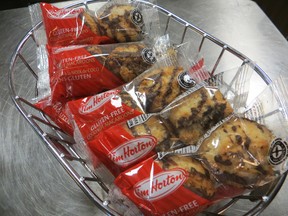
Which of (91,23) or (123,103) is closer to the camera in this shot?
(123,103)

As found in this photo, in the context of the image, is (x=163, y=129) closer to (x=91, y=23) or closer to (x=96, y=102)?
(x=96, y=102)

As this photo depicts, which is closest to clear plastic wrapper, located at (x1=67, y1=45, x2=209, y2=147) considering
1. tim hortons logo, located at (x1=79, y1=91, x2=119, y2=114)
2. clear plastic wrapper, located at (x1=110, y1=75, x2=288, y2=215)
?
tim hortons logo, located at (x1=79, y1=91, x2=119, y2=114)

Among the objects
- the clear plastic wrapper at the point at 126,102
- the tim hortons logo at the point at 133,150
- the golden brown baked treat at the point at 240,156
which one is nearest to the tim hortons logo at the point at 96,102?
the clear plastic wrapper at the point at 126,102

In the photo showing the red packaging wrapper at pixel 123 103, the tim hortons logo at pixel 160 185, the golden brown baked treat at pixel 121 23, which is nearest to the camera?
the tim hortons logo at pixel 160 185

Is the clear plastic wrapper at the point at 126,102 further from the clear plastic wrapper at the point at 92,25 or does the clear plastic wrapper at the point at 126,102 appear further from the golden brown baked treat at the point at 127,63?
the clear plastic wrapper at the point at 92,25

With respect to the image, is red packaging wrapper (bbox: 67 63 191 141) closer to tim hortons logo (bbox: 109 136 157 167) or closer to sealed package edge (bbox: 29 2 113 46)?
tim hortons logo (bbox: 109 136 157 167)

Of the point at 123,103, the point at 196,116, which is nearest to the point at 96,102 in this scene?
the point at 123,103
